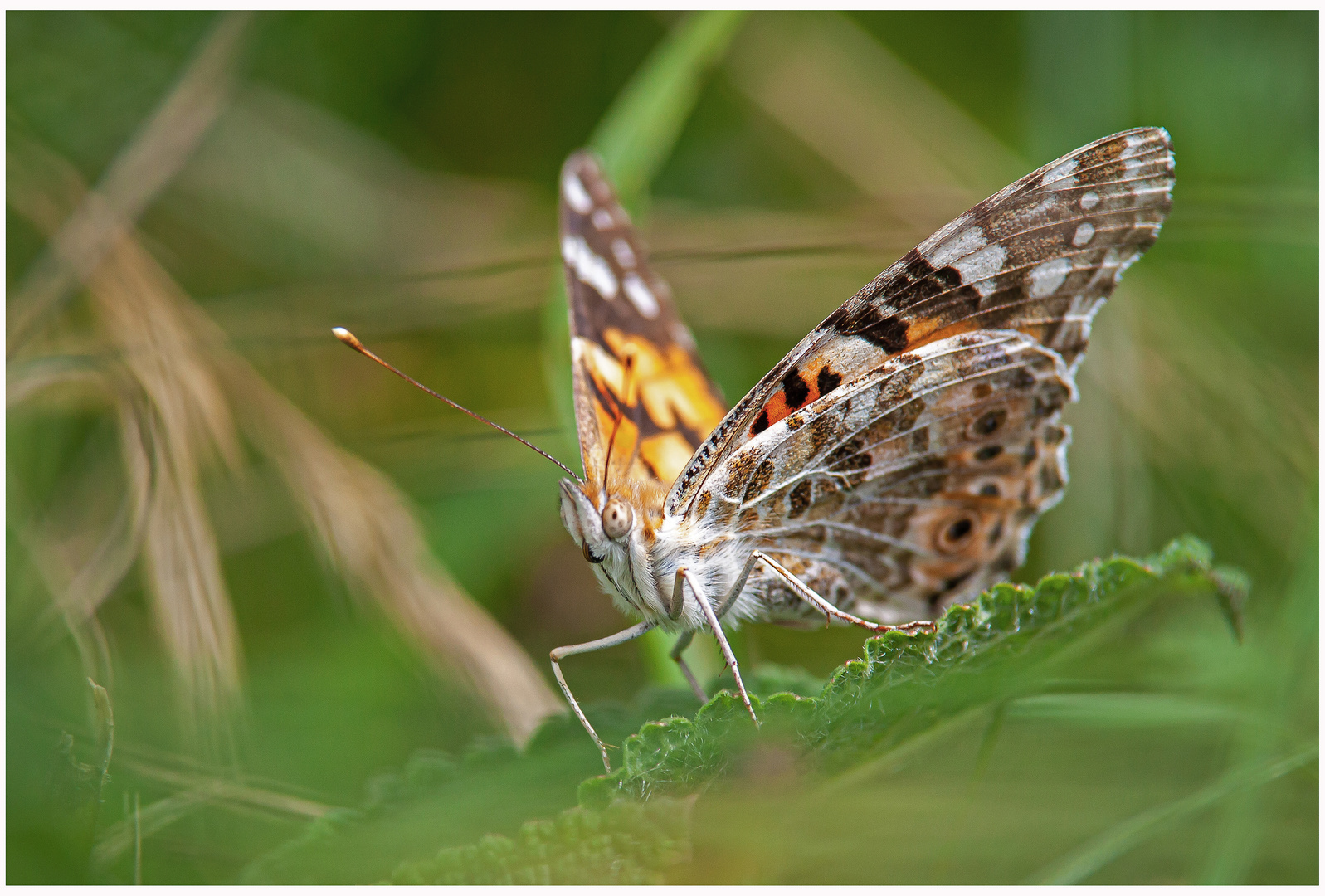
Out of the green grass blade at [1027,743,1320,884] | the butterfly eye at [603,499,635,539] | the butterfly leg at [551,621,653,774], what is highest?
the butterfly eye at [603,499,635,539]

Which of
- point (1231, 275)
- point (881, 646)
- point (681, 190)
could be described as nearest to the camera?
point (881, 646)

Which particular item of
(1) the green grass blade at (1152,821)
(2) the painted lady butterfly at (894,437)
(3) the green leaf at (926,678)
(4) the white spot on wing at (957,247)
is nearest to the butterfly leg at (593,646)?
(2) the painted lady butterfly at (894,437)

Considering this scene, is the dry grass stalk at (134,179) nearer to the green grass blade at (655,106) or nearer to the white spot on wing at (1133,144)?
the green grass blade at (655,106)

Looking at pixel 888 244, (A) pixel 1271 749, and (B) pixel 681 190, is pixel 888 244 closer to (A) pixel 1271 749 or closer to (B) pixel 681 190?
(B) pixel 681 190

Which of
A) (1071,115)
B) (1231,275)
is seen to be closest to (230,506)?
(1071,115)

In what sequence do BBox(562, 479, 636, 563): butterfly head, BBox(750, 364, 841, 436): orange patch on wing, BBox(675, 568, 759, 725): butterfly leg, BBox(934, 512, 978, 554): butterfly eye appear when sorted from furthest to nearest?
1. BBox(934, 512, 978, 554): butterfly eye
2. BBox(750, 364, 841, 436): orange patch on wing
3. BBox(562, 479, 636, 563): butterfly head
4. BBox(675, 568, 759, 725): butterfly leg

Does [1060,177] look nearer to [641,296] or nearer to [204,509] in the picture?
[641,296]

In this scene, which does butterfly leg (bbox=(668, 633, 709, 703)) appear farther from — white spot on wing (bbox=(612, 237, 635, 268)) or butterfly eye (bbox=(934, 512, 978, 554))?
white spot on wing (bbox=(612, 237, 635, 268))

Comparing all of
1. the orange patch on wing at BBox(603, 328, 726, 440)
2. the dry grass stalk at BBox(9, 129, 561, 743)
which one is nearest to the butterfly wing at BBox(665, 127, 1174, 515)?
the orange patch on wing at BBox(603, 328, 726, 440)
